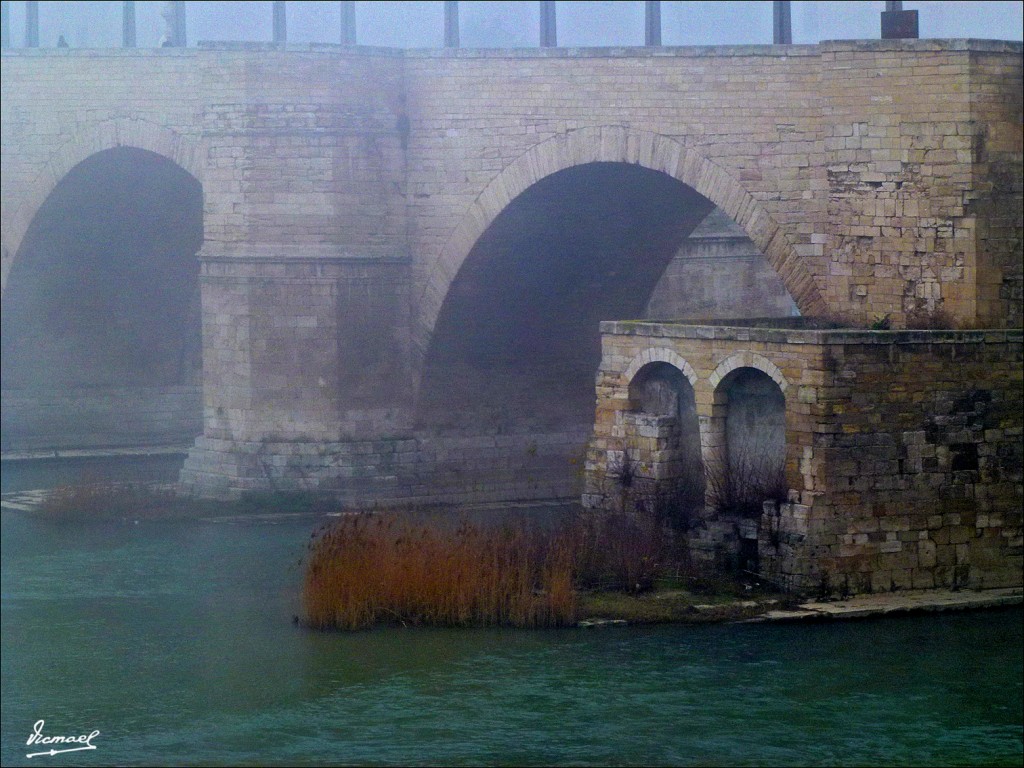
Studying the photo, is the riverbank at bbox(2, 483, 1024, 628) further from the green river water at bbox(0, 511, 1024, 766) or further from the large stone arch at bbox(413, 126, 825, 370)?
the large stone arch at bbox(413, 126, 825, 370)

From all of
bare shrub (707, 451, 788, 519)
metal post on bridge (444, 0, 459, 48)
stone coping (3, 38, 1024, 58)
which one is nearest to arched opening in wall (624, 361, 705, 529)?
bare shrub (707, 451, 788, 519)

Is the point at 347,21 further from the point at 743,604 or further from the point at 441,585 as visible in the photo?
the point at 743,604

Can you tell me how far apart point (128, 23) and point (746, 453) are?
13972mm

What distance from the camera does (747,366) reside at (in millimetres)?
16625

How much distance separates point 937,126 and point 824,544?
348 centimetres

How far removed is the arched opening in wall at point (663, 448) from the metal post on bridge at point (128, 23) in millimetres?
12610

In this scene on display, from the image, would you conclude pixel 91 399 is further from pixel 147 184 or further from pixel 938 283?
pixel 938 283

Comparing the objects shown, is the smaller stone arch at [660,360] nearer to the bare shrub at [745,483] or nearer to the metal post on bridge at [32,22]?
the bare shrub at [745,483]

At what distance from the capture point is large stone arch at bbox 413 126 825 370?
59.5ft

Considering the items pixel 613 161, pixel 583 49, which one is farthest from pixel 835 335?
pixel 583 49

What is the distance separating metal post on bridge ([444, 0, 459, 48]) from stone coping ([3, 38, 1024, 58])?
2876 mm

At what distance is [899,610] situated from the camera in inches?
621

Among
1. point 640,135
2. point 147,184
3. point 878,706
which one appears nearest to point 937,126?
point 640,135

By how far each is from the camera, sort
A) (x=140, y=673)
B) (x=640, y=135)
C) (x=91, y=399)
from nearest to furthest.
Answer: (x=140, y=673) < (x=640, y=135) < (x=91, y=399)
